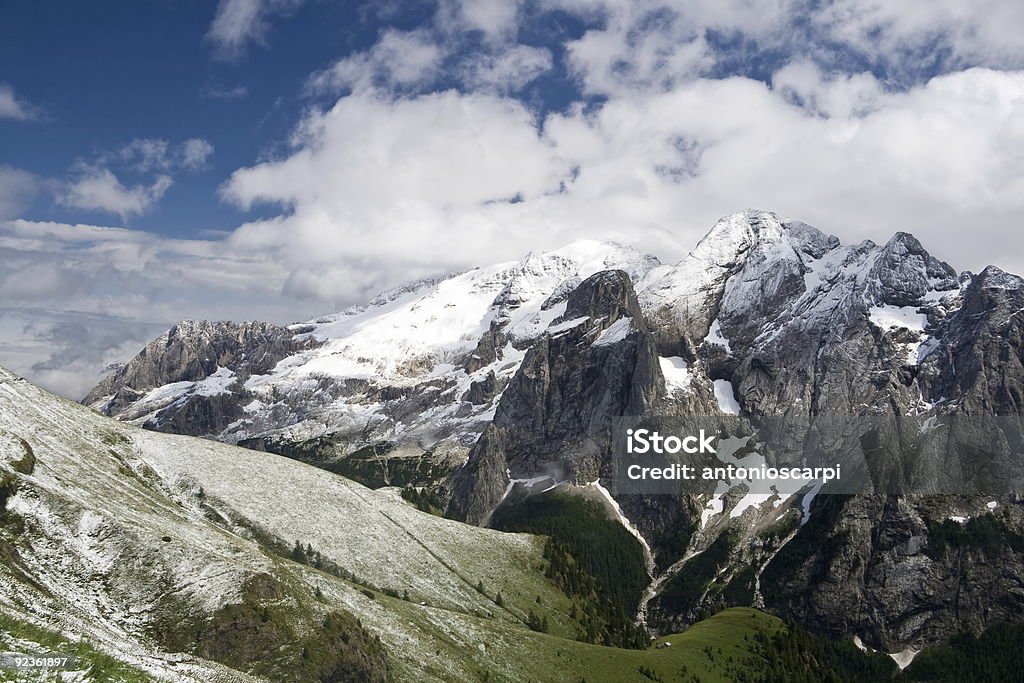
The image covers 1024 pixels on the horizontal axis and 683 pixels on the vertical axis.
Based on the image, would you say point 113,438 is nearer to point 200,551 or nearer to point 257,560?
point 257,560

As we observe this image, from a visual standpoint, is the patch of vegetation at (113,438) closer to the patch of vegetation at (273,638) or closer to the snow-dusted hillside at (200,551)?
the snow-dusted hillside at (200,551)

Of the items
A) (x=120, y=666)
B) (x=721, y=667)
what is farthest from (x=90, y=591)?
(x=721, y=667)

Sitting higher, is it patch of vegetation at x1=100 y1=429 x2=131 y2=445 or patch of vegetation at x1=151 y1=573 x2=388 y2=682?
patch of vegetation at x1=100 y1=429 x2=131 y2=445

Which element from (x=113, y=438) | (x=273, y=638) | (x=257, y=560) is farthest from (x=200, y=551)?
(x=113, y=438)

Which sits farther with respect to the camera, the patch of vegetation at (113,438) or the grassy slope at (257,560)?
the patch of vegetation at (113,438)

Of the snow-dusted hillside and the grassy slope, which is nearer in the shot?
the snow-dusted hillside

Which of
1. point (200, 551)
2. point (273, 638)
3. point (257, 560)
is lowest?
point (273, 638)

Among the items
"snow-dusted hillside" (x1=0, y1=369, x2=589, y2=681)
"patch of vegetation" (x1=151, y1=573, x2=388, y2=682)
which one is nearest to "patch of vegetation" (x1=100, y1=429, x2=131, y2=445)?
"snow-dusted hillside" (x1=0, y1=369, x2=589, y2=681)

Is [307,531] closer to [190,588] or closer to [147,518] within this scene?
[147,518]

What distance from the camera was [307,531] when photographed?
15525 centimetres

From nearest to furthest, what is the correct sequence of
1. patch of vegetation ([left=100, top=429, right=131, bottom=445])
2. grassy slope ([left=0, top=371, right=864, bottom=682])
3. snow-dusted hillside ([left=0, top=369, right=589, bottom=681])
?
snow-dusted hillside ([left=0, top=369, right=589, bottom=681]), grassy slope ([left=0, top=371, right=864, bottom=682]), patch of vegetation ([left=100, top=429, right=131, bottom=445])

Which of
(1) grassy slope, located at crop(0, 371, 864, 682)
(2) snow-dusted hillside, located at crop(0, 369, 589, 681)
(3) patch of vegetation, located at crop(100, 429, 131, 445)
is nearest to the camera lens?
(2) snow-dusted hillside, located at crop(0, 369, 589, 681)

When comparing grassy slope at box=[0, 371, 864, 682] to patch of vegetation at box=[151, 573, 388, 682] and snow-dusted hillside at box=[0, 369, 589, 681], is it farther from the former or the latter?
patch of vegetation at box=[151, 573, 388, 682]

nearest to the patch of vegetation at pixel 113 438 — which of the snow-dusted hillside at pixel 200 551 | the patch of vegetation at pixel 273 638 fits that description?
the snow-dusted hillside at pixel 200 551
